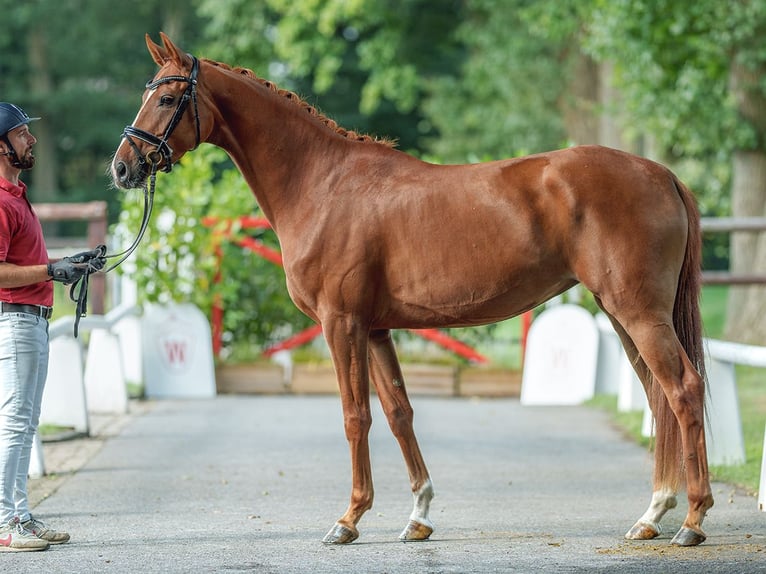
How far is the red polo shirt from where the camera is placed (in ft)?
18.6

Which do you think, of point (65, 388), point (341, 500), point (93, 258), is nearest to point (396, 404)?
point (341, 500)

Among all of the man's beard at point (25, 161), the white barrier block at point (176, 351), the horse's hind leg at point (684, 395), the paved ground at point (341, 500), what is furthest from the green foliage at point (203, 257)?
the horse's hind leg at point (684, 395)

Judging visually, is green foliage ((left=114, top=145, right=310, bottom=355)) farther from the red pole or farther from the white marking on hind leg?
the white marking on hind leg

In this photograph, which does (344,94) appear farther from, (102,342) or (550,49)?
(102,342)

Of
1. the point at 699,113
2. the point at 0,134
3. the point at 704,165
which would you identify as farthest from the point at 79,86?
the point at 0,134

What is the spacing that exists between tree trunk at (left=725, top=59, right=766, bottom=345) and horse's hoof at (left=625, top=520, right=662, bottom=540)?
33.2 feet

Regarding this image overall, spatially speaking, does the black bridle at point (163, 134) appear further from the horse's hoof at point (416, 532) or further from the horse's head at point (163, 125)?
the horse's hoof at point (416, 532)

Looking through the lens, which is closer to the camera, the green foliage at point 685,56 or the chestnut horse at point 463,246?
the chestnut horse at point 463,246

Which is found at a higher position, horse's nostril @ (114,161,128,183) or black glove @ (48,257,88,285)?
horse's nostril @ (114,161,128,183)

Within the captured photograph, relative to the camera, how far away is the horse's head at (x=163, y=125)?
5.95 m

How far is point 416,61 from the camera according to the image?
26188mm

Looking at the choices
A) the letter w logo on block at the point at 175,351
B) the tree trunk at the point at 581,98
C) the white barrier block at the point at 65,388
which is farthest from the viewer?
the tree trunk at the point at 581,98

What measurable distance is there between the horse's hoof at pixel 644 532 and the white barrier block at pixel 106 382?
628 cm

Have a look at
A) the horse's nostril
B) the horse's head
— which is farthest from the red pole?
the horse's nostril
